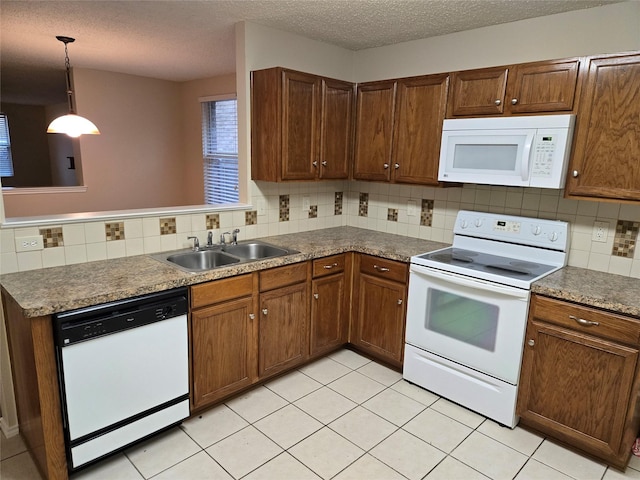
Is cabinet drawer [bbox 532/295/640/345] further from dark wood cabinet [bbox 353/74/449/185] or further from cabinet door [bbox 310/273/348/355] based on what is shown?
cabinet door [bbox 310/273/348/355]

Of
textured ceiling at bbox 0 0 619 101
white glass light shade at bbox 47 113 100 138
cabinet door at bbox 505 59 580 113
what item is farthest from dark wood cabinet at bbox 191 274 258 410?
white glass light shade at bbox 47 113 100 138

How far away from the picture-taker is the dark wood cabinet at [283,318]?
2.62 meters

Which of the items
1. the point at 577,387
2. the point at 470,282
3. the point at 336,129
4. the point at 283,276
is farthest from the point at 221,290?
the point at 577,387

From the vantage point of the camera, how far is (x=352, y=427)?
94.3 inches

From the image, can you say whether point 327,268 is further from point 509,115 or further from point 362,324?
point 509,115

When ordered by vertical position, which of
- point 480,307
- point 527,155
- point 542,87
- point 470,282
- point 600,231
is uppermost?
point 542,87

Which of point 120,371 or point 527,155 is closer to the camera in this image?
point 120,371

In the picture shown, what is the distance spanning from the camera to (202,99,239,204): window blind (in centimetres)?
510

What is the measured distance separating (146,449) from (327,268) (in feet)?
5.09

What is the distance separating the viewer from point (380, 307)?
3020 mm

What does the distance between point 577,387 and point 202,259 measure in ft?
7.62

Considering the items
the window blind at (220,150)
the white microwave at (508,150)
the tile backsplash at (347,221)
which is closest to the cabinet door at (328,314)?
the tile backsplash at (347,221)

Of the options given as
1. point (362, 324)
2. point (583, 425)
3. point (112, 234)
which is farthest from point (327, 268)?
point (583, 425)

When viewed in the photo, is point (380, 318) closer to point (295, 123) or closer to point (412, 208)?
point (412, 208)
